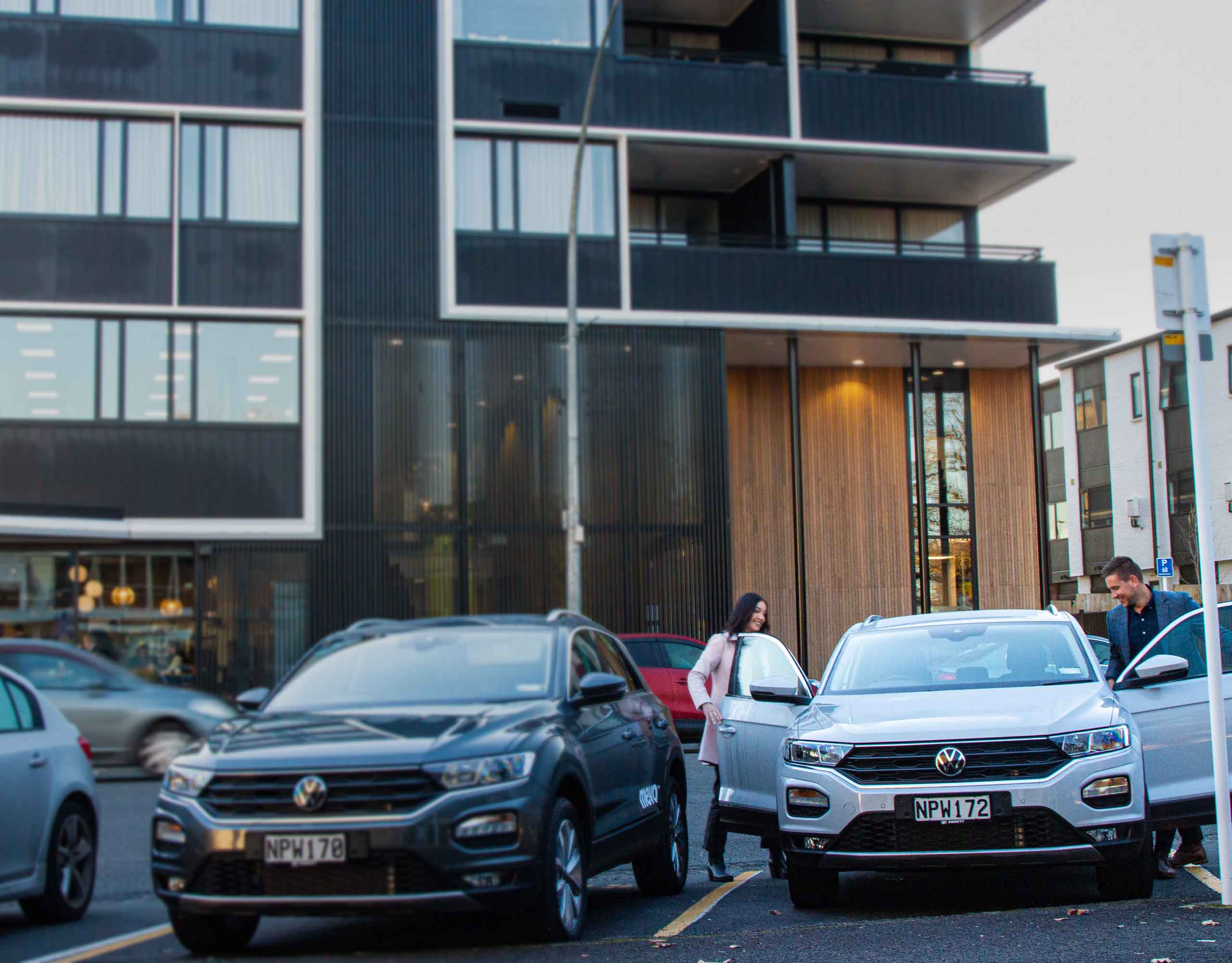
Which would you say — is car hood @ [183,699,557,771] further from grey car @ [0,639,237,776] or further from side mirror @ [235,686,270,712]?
grey car @ [0,639,237,776]

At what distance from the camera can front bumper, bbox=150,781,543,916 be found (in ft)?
22.1

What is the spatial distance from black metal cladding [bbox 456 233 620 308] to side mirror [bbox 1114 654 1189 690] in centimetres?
1850

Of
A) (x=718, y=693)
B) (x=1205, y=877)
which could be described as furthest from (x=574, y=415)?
(x=1205, y=877)

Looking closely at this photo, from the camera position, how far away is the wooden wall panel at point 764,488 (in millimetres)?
31203

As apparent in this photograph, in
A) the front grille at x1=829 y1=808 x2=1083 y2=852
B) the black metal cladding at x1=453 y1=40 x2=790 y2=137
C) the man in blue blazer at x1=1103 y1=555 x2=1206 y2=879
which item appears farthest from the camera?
the black metal cladding at x1=453 y1=40 x2=790 y2=137

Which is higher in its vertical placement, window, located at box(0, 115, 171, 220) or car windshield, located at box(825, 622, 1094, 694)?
window, located at box(0, 115, 171, 220)

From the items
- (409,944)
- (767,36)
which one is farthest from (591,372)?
(409,944)

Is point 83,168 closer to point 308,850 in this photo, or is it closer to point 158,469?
point 158,469

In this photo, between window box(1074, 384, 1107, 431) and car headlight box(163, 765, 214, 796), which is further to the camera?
window box(1074, 384, 1107, 431)

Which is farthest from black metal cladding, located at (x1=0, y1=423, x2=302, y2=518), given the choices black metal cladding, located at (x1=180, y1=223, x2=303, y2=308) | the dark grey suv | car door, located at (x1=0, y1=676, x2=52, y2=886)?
the dark grey suv

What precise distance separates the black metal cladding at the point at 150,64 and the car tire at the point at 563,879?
A: 2070 cm

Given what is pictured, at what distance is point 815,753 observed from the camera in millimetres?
8461

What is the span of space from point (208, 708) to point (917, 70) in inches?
784

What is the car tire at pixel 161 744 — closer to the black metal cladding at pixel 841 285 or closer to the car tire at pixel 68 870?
the car tire at pixel 68 870
